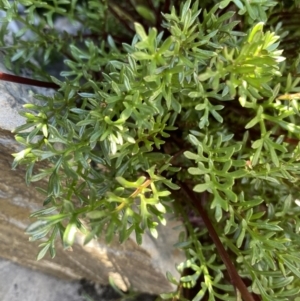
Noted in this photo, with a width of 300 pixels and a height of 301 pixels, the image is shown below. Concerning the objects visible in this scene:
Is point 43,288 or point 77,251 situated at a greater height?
point 77,251

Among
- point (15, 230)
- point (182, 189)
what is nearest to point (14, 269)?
point (15, 230)

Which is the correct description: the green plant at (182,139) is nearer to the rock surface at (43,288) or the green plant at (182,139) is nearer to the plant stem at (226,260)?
the plant stem at (226,260)

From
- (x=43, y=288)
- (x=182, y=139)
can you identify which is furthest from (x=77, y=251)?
(x=182, y=139)

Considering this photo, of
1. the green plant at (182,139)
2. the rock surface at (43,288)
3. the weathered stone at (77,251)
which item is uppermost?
the green plant at (182,139)

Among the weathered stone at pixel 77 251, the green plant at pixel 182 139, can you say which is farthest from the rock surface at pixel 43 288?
the green plant at pixel 182 139

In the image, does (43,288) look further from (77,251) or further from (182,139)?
(182,139)

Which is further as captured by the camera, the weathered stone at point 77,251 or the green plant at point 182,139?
the weathered stone at point 77,251

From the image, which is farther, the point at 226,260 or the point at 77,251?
the point at 77,251
